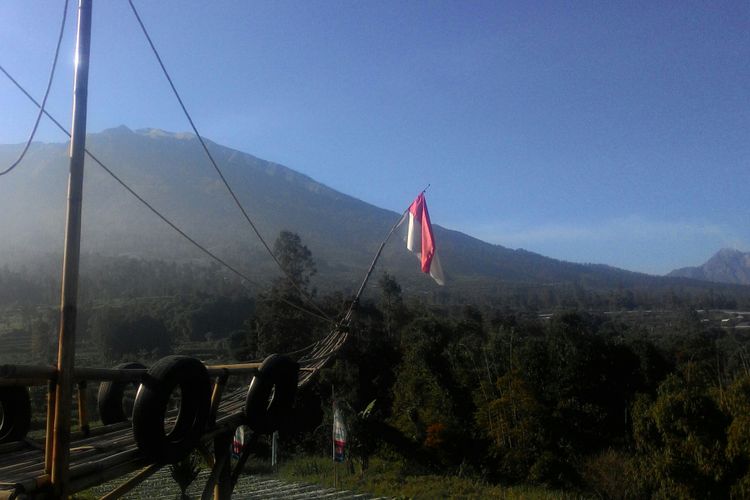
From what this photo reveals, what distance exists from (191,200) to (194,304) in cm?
8968

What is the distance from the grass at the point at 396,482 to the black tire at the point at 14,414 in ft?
51.3

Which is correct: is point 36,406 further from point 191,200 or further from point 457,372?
point 191,200

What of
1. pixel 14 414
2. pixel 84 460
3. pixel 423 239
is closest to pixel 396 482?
pixel 423 239

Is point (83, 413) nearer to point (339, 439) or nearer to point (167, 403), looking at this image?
point (167, 403)

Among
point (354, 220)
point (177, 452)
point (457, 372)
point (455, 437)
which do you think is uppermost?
point (354, 220)

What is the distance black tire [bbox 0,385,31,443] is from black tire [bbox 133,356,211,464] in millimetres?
1221

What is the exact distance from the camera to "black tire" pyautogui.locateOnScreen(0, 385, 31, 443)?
5258 mm

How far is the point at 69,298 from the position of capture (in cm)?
370

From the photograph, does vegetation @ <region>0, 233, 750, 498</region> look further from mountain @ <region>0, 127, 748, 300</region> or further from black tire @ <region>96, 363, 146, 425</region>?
mountain @ <region>0, 127, 748, 300</region>

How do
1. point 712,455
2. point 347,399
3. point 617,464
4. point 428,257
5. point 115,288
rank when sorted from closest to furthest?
point 428,257, point 712,455, point 617,464, point 347,399, point 115,288

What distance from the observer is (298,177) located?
191375 mm

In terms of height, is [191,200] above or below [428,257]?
above

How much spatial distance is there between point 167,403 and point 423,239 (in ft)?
22.7

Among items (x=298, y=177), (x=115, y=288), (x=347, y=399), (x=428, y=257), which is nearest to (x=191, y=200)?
(x=298, y=177)
